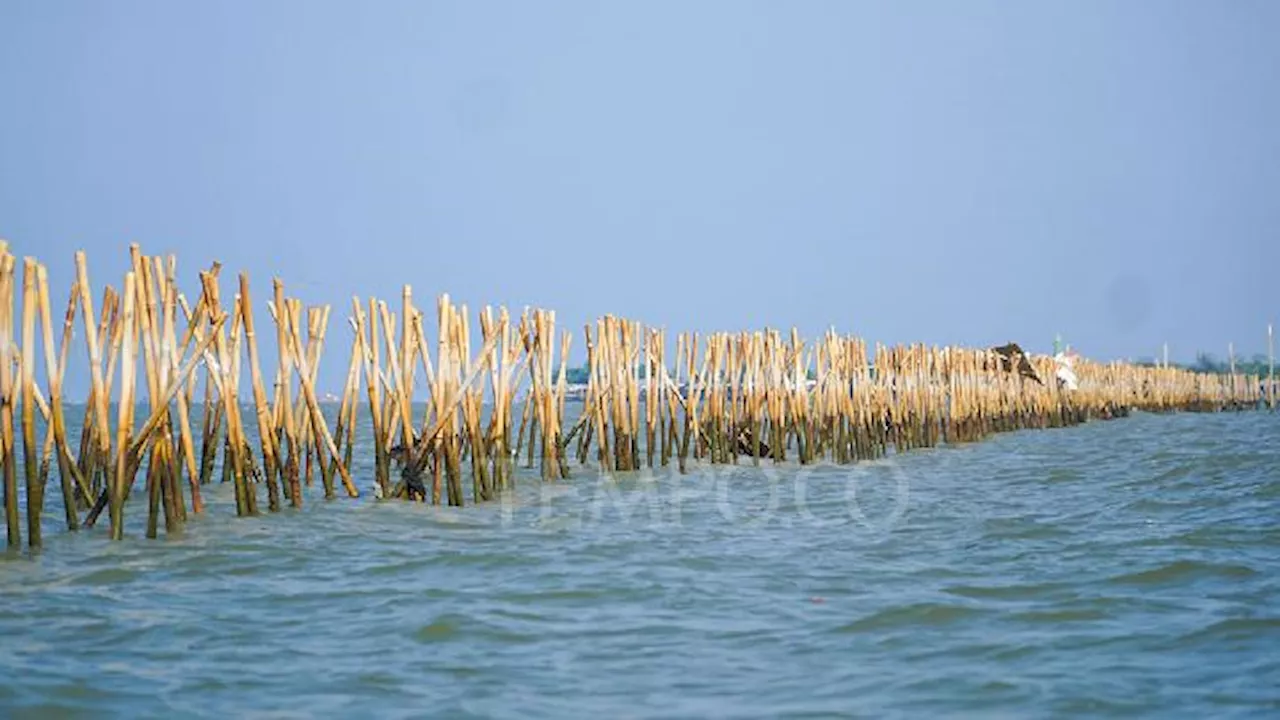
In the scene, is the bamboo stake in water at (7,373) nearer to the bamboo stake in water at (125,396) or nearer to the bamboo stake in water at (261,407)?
the bamboo stake in water at (125,396)

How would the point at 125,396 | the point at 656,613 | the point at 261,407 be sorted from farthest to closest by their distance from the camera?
the point at 261,407, the point at 125,396, the point at 656,613

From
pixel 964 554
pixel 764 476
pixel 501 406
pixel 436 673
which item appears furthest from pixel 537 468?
pixel 436 673

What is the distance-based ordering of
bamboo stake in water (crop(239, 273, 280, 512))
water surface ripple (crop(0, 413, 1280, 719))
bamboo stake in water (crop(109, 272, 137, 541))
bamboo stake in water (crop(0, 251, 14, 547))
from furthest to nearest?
bamboo stake in water (crop(239, 273, 280, 512))
bamboo stake in water (crop(109, 272, 137, 541))
bamboo stake in water (crop(0, 251, 14, 547))
water surface ripple (crop(0, 413, 1280, 719))

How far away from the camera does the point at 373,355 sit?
43.8ft

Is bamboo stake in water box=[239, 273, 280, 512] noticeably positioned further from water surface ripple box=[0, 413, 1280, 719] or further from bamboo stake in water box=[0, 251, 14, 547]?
bamboo stake in water box=[0, 251, 14, 547]

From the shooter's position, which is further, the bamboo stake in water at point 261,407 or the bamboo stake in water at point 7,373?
the bamboo stake in water at point 261,407

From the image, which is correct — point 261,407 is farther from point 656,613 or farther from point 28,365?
point 656,613

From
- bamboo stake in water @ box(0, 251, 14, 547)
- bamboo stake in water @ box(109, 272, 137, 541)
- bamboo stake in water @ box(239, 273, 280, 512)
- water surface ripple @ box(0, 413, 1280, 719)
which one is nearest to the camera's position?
water surface ripple @ box(0, 413, 1280, 719)

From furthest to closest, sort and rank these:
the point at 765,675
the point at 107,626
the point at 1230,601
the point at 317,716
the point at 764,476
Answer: the point at 764,476 < the point at 1230,601 < the point at 107,626 < the point at 765,675 < the point at 317,716

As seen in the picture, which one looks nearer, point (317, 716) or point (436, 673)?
point (317, 716)

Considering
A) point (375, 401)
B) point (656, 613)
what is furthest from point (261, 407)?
point (656, 613)

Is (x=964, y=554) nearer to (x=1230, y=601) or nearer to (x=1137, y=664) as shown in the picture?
(x=1230, y=601)

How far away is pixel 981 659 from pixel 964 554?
3536mm

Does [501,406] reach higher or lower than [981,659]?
higher
